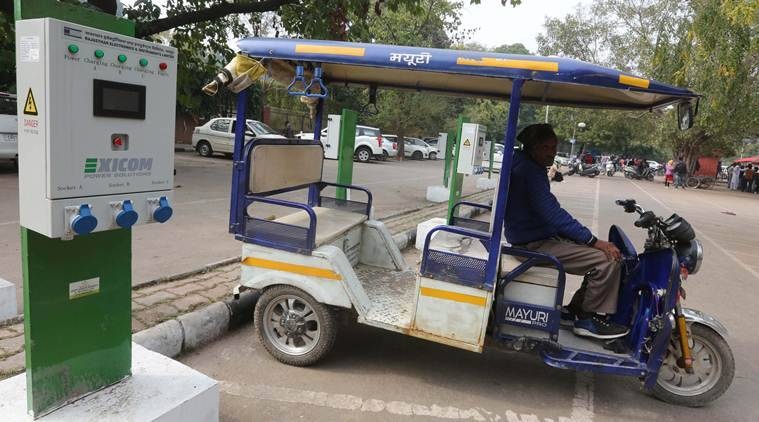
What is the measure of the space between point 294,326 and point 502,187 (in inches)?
68.5

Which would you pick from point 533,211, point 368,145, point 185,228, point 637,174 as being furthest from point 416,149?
point 533,211

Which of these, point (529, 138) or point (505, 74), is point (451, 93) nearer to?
point (529, 138)

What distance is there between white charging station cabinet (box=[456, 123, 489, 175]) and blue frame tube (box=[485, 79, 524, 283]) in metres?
3.88

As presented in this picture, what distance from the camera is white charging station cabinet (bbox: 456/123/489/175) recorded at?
7.18m

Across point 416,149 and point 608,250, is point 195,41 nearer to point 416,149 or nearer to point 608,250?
point 608,250

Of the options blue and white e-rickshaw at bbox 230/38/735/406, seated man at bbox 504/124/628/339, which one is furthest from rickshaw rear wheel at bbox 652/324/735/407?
→ seated man at bbox 504/124/628/339

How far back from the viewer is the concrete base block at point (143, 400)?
2.23m

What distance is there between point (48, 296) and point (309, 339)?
184cm

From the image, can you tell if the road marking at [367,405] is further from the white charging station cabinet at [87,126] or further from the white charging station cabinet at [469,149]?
the white charging station cabinet at [469,149]

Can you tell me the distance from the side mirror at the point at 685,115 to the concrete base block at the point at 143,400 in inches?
133

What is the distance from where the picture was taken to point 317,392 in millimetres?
3326

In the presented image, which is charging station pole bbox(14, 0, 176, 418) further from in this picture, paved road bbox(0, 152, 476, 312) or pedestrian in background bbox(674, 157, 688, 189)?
pedestrian in background bbox(674, 157, 688, 189)

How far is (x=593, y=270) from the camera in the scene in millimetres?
3516

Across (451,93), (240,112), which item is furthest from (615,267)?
(240,112)
